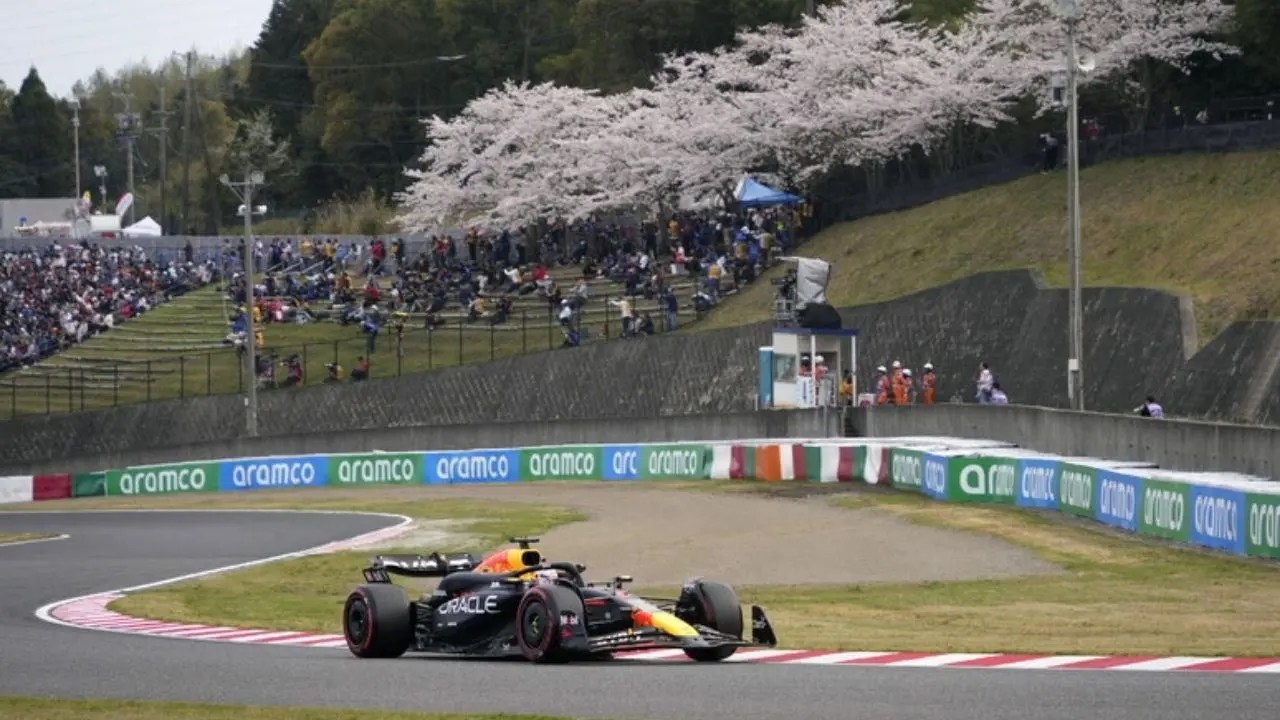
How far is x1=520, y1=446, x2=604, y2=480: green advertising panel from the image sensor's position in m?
51.6

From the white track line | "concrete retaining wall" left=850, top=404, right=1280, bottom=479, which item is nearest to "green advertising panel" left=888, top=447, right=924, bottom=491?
"concrete retaining wall" left=850, top=404, right=1280, bottom=479

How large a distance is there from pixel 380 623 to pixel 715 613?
3.27 meters

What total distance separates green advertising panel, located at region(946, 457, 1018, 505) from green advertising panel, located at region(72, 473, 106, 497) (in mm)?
29611

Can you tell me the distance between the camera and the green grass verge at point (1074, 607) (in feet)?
63.2

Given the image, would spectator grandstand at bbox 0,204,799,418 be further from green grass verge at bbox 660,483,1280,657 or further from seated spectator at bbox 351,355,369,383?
green grass verge at bbox 660,483,1280,657

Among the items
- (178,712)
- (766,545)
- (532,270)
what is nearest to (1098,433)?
(766,545)

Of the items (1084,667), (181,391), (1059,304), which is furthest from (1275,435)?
(181,391)

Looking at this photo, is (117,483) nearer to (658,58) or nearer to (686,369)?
(686,369)

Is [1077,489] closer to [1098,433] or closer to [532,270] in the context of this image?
[1098,433]

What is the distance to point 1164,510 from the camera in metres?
31.2

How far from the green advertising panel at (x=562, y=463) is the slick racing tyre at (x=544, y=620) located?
33.3 m

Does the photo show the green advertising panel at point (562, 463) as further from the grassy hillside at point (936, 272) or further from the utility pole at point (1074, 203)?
the utility pole at point (1074, 203)

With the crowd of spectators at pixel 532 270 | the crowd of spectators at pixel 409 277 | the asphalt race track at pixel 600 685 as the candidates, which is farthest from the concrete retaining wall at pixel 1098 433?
Answer: the crowd of spectators at pixel 409 277

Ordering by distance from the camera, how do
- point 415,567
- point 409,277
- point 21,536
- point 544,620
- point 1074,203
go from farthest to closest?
point 409,277 → point 1074,203 → point 21,536 → point 415,567 → point 544,620
